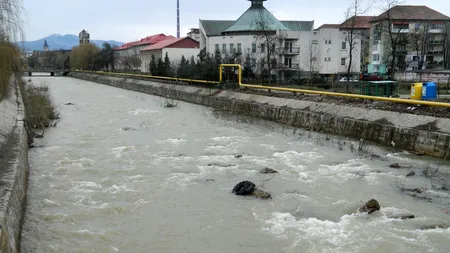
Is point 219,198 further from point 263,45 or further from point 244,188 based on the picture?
point 263,45

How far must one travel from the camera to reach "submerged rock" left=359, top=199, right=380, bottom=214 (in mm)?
9461

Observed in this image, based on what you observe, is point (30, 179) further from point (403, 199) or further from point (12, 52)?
point (403, 199)

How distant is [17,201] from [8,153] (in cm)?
313

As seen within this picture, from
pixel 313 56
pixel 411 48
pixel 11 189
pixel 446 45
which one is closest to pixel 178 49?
pixel 313 56

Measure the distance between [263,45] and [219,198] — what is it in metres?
43.7

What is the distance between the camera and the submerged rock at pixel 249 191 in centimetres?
1065

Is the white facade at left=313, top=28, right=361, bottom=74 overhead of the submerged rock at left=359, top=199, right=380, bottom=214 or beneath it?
overhead

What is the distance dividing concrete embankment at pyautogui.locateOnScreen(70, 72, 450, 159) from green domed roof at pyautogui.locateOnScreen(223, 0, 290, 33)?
90.6 ft

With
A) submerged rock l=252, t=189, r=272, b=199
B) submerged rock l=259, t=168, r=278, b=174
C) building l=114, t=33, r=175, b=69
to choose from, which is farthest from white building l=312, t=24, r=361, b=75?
building l=114, t=33, r=175, b=69

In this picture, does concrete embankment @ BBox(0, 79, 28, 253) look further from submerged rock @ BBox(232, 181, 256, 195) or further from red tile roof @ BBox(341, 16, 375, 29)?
red tile roof @ BBox(341, 16, 375, 29)

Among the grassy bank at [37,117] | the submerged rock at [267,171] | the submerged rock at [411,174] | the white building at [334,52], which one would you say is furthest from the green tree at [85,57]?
the submerged rock at [411,174]

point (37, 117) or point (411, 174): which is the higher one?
Answer: point (37, 117)

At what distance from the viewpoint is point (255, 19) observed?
5806cm

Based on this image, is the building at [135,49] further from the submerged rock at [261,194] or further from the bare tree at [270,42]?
the submerged rock at [261,194]
